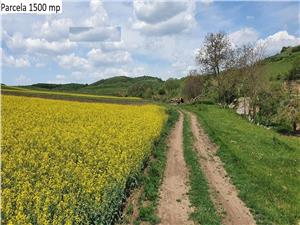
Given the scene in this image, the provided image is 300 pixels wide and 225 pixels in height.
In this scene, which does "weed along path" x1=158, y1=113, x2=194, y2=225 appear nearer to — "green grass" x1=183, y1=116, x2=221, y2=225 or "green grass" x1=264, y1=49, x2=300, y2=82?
"green grass" x1=183, y1=116, x2=221, y2=225

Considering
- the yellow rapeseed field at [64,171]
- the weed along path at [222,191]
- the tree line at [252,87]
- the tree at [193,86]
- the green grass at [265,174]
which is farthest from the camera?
the tree at [193,86]

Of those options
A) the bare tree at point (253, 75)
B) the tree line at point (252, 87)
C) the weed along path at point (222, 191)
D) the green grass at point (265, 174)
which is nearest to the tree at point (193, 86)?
the tree line at point (252, 87)

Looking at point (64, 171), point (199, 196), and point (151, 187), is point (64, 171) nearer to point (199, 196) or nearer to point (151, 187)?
point (151, 187)

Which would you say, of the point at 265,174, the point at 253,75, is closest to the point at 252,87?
the point at 253,75

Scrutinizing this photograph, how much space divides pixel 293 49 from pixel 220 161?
102115 mm

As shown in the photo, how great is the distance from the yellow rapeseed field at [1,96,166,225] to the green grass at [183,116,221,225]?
7.97ft

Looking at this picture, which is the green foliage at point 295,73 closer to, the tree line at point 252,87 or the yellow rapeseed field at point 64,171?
the tree line at point 252,87

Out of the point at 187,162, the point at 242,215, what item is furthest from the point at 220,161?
the point at 242,215

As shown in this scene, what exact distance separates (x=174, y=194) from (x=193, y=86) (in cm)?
8285

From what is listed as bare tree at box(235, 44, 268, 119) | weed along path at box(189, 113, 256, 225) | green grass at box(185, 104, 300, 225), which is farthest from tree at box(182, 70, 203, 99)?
weed along path at box(189, 113, 256, 225)

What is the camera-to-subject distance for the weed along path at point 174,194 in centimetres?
1403

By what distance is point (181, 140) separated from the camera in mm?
28922

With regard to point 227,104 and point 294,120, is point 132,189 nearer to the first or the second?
point 294,120

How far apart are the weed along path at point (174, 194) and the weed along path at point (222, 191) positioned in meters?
1.13
